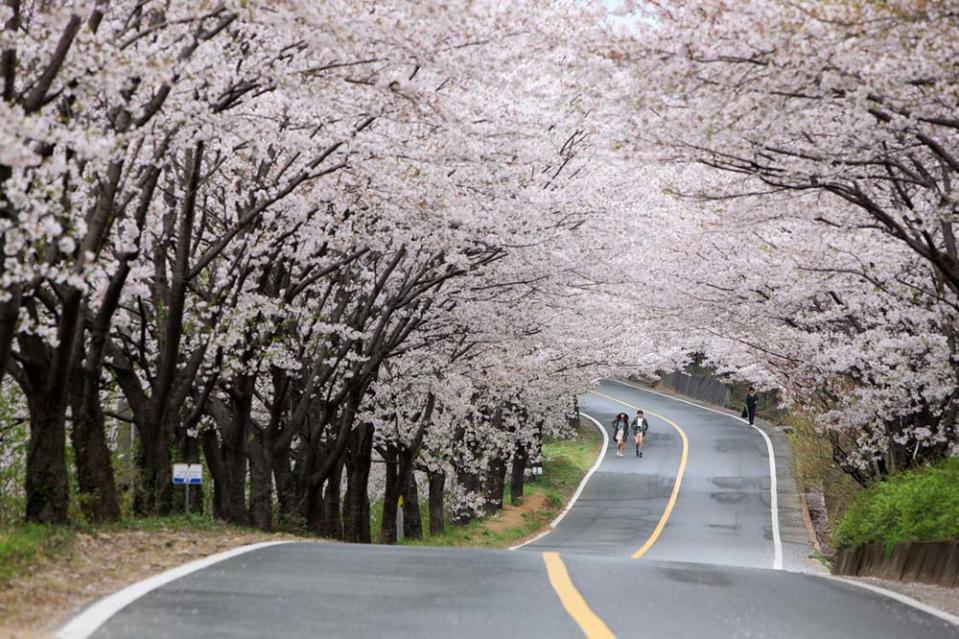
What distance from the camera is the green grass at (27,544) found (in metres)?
8.93

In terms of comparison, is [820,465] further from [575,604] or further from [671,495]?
[575,604]

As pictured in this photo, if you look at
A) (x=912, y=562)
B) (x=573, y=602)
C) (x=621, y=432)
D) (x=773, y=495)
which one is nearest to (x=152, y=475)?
(x=912, y=562)

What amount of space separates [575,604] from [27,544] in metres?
4.75

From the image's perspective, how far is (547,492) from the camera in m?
44.6

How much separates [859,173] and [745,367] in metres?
28.0

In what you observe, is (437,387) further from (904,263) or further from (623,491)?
(623,491)

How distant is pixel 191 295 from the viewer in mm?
19469

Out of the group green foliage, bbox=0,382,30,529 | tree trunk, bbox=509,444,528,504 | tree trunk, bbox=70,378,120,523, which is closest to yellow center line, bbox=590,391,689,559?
tree trunk, bbox=509,444,528,504

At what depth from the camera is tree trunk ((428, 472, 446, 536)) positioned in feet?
112

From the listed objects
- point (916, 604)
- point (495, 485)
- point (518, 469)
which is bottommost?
point (916, 604)

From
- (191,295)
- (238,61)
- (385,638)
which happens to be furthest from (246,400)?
(385,638)

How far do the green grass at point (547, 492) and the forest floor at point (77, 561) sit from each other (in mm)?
16689

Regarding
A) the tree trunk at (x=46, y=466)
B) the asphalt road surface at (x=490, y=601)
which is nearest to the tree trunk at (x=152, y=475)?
the tree trunk at (x=46, y=466)

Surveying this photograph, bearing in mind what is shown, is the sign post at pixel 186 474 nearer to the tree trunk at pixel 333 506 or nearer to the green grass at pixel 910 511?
the green grass at pixel 910 511
